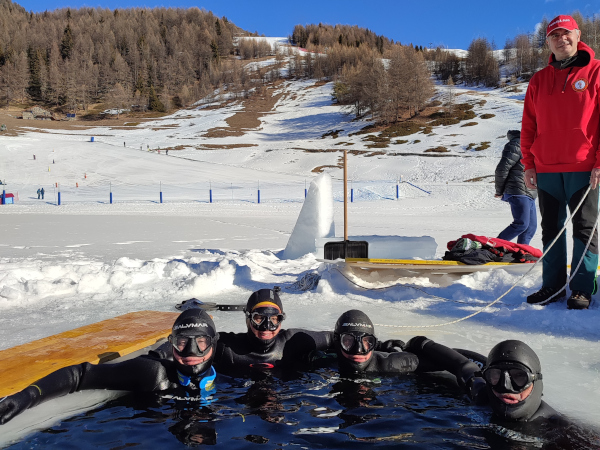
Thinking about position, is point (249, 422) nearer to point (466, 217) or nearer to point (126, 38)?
point (466, 217)

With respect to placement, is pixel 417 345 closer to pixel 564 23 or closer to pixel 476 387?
pixel 476 387

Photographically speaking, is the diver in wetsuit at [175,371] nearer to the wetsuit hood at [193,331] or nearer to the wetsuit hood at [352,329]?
the wetsuit hood at [193,331]

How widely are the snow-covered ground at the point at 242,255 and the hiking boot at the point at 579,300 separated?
0.10 m

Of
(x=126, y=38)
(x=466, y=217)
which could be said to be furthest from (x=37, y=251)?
(x=126, y=38)

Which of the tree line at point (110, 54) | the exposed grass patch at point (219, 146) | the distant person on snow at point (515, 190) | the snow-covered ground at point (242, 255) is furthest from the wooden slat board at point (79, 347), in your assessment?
the tree line at point (110, 54)

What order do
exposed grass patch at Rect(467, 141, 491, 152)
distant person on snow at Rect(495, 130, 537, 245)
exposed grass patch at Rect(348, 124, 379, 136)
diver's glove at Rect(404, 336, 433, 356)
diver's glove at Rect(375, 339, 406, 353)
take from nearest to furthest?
diver's glove at Rect(404, 336, 433, 356)
diver's glove at Rect(375, 339, 406, 353)
distant person on snow at Rect(495, 130, 537, 245)
exposed grass patch at Rect(467, 141, 491, 152)
exposed grass patch at Rect(348, 124, 379, 136)

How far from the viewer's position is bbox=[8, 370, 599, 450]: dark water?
2.43 m

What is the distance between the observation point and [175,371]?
3162 millimetres

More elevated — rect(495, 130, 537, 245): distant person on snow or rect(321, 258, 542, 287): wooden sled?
rect(495, 130, 537, 245): distant person on snow

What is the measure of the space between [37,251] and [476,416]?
816 cm

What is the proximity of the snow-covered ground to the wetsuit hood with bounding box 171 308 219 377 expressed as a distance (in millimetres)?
1358

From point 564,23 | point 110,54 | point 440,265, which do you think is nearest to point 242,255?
point 440,265

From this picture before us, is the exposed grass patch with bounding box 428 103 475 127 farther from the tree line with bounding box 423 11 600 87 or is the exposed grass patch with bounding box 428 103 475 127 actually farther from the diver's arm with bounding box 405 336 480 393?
the diver's arm with bounding box 405 336 480 393

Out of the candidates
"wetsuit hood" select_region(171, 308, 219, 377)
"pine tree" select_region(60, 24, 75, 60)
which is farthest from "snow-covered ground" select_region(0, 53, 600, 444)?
"pine tree" select_region(60, 24, 75, 60)
